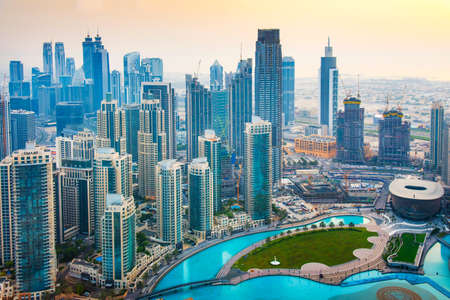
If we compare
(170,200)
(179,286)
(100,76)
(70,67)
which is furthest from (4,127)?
(70,67)

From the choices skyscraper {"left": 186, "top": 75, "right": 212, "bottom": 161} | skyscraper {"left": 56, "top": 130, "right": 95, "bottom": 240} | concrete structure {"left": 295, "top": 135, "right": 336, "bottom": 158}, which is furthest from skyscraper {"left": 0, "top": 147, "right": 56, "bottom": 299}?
concrete structure {"left": 295, "top": 135, "right": 336, "bottom": 158}

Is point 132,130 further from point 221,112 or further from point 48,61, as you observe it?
point 48,61

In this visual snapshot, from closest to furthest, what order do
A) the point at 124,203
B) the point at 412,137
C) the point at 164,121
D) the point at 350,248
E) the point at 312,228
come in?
1. the point at 124,203
2. the point at 350,248
3. the point at 312,228
4. the point at 164,121
5. the point at 412,137

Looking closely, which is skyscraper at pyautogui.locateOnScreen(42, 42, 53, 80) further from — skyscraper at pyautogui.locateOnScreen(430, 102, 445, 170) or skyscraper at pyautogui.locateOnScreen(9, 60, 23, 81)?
skyscraper at pyautogui.locateOnScreen(430, 102, 445, 170)

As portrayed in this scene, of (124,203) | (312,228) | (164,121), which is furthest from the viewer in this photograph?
(164,121)

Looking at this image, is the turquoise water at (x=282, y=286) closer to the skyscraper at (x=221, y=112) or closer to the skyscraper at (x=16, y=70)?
the skyscraper at (x=221, y=112)

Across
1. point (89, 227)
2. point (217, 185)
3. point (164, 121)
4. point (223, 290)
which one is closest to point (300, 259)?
point (223, 290)

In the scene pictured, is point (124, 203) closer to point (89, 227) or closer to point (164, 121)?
point (89, 227)
